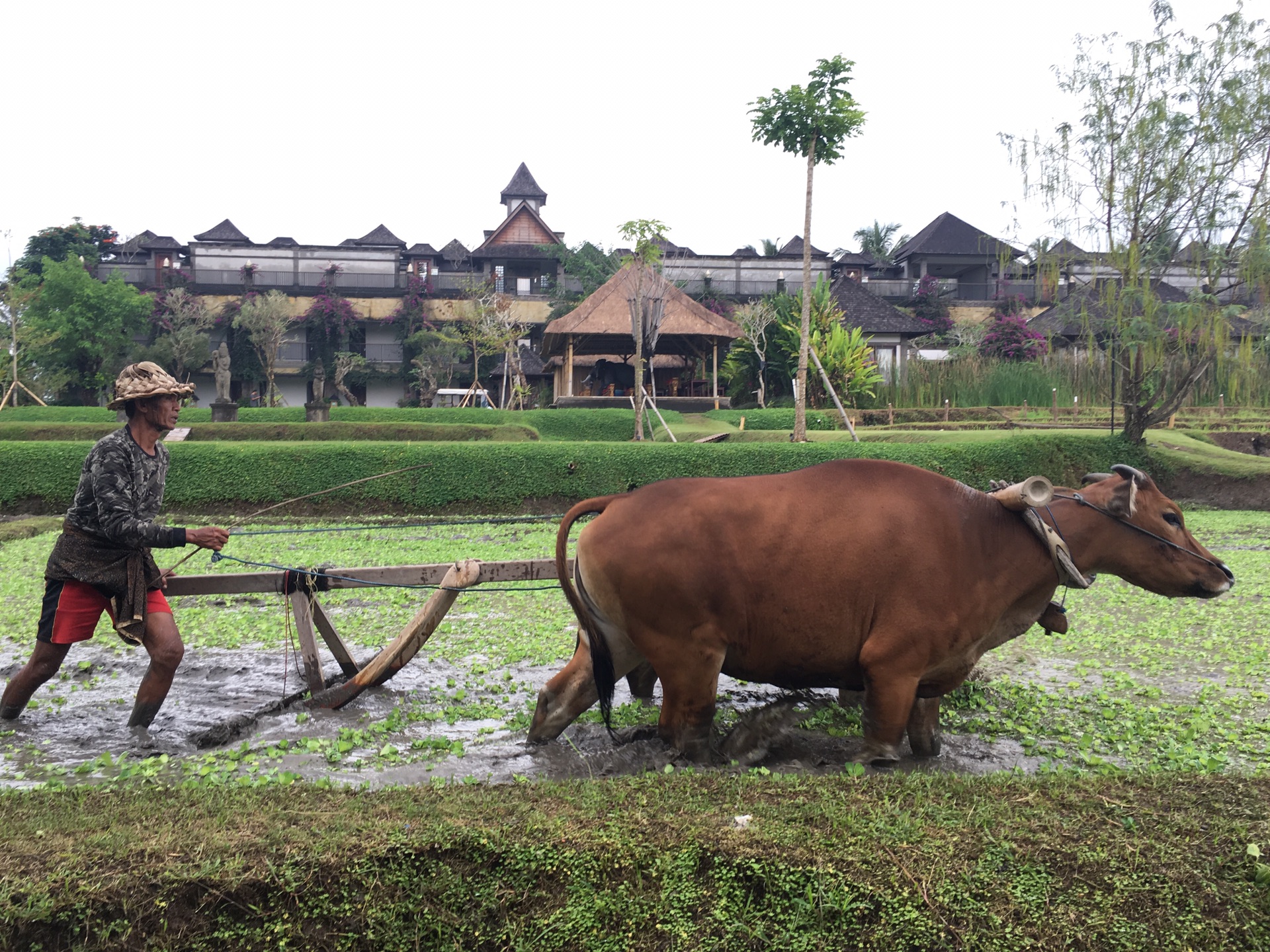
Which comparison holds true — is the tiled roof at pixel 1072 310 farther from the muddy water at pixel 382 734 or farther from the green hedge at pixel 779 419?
the muddy water at pixel 382 734

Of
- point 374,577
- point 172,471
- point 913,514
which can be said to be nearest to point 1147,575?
point 913,514

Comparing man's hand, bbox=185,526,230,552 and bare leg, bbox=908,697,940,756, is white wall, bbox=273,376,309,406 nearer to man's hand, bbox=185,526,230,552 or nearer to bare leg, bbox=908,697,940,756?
man's hand, bbox=185,526,230,552

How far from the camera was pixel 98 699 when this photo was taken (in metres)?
6.16

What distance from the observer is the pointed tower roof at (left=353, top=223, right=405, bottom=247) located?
178 feet

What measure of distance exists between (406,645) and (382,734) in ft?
1.95

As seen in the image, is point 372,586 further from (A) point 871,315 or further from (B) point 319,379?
(B) point 319,379

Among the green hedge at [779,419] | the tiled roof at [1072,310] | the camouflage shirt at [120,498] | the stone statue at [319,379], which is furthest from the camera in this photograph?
the stone statue at [319,379]

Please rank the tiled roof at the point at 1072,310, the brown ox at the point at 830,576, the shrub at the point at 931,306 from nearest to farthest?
the brown ox at the point at 830,576 < the tiled roof at the point at 1072,310 < the shrub at the point at 931,306

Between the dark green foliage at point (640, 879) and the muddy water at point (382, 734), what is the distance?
1.26 m

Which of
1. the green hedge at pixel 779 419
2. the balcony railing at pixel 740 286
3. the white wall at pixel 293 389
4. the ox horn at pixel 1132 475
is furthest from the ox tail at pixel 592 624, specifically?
the white wall at pixel 293 389

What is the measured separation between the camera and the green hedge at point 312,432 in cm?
2377

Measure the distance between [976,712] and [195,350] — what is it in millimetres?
44593

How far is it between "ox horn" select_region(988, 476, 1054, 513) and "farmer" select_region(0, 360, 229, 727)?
3826 millimetres

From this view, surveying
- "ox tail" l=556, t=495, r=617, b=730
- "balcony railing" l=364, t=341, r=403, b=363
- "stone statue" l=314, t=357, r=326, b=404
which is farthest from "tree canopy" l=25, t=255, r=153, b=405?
"ox tail" l=556, t=495, r=617, b=730
